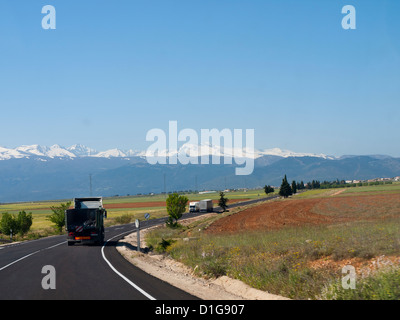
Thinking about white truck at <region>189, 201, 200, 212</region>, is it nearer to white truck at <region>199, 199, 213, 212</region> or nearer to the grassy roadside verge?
white truck at <region>199, 199, 213, 212</region>

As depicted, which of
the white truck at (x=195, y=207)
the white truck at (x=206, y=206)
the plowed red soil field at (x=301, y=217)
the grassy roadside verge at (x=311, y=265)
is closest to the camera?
the grassy roadside verge at (x=311, y=265)

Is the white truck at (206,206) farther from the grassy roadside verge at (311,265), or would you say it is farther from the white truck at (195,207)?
the grassy roadside verge at (311,265)

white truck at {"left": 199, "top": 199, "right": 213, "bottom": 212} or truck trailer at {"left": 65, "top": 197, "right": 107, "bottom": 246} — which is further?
white truck at {"left": 199, "top": 199, "right": 213, "bottom": 212}

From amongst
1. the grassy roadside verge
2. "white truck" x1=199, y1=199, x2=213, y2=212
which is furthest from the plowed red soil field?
"white truck" x1=199, y1=199, x2=213, y2=212

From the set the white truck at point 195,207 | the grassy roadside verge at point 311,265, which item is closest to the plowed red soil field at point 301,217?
the grassy roadside verge at point 311,265

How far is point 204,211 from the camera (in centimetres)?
8894

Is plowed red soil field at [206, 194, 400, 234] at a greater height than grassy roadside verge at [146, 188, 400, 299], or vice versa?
grassy roadside verge at [146, 188, 400, 299]

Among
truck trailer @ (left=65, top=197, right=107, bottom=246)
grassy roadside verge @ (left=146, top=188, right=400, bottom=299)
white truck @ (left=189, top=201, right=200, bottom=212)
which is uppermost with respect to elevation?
grassy roadside verge @ (left=146, top=188, right=400, bottom=299)

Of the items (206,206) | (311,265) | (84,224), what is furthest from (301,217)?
(206,206)

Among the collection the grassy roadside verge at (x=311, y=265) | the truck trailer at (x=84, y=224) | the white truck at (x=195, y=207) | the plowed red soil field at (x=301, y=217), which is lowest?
the white truck at (x=195, y=207)

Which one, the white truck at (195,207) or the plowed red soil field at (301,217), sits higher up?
the plowed red soil field at (301,217)

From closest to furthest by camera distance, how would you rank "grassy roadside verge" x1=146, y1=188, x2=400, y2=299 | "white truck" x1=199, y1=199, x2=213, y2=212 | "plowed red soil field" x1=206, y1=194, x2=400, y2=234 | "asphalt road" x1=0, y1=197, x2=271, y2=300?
"grassy roadside verge" x1=146, y1=188, x2=400, y2=299
"asphalt road" x1=0, y1=197, x2=271, y2=300
"plowed red soil field" x1=206, y1=194, x2=400, y2=234
"white truck" x1=199, y1=199, x2=213, y2=212
